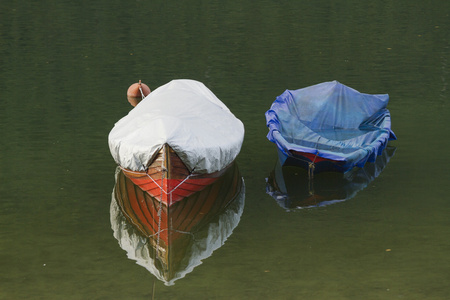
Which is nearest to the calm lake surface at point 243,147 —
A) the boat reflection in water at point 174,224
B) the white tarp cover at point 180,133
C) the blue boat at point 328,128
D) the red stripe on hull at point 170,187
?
the boat reflection in water at point 174,224

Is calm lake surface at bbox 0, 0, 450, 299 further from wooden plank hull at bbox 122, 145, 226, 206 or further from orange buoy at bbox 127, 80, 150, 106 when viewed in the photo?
Answer: orange buoy at bbox 127, 80, 150, 106

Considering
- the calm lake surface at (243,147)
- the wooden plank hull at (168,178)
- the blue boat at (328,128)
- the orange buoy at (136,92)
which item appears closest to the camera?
the calm lake surface at (243,147)

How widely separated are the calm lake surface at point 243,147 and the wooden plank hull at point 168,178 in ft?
2.93

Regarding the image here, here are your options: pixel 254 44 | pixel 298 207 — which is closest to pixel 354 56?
pixel 254 44

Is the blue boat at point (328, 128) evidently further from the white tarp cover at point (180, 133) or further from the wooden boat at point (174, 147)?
the wooden boat at point (174, 147)

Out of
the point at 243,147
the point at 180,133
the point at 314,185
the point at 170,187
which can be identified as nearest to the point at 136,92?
the point at 243,147

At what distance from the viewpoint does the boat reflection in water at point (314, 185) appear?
41.5ft

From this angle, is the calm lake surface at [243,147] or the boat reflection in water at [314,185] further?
the boat reflection in water at [314,185]

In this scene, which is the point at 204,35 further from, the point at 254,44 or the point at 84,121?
the point at 84,121

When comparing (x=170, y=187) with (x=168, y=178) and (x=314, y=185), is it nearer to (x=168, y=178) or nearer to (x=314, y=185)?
(x=168, y=178)

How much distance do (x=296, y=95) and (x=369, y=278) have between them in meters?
6.48

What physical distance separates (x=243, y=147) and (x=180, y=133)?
3.55 m

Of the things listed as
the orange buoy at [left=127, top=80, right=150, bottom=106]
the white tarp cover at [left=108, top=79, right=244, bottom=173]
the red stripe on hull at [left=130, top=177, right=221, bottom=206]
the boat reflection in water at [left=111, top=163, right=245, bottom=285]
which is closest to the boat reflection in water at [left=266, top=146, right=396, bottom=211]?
the boat reflection in water at [left=111, top=163, right=245, bottom=285]

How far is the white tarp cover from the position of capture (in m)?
11.7
